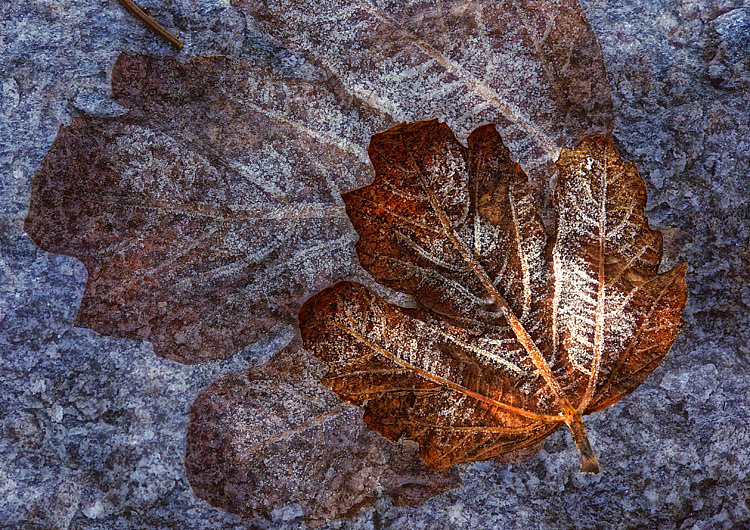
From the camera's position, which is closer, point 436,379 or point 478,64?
point 436,379

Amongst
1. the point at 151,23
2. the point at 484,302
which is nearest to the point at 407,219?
the point at 484,302

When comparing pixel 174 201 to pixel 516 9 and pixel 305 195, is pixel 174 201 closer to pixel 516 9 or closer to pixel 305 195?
pixel 305 195

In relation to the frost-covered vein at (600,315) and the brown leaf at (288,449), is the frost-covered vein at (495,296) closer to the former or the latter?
the frost-covered vein at (600,315)

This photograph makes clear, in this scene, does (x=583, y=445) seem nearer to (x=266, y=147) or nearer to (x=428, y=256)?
(x=428, y=256)

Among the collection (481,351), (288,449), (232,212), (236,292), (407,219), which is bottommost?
(288,449)

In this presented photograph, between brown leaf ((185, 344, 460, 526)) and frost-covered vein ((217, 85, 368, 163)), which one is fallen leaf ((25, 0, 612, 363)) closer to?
frost-covered vein ((217, 85, 368, 163))

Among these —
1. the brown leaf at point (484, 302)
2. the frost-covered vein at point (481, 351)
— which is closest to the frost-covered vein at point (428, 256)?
the brown leaf at point (484, 302)
